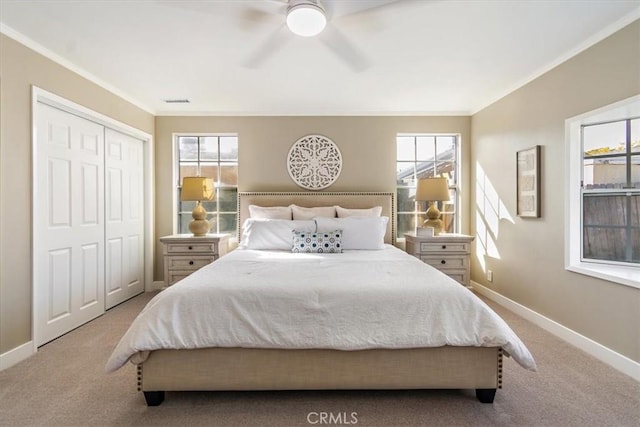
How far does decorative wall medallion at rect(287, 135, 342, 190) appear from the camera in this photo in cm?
431

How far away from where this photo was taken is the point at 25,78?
2.47m

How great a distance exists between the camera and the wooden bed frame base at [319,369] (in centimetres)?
180

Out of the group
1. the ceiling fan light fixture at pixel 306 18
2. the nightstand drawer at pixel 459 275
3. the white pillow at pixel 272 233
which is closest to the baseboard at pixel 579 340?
the nightstand drawer at pixel 459 275

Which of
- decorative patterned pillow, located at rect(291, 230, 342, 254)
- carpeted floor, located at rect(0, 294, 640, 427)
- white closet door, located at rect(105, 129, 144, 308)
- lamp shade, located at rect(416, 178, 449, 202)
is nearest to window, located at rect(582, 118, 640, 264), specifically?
carpeted floor, located at rect(0, 294, 640, 427)

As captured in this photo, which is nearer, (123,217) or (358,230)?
(358,230)

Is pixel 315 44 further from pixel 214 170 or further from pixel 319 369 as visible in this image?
pixel 214 170

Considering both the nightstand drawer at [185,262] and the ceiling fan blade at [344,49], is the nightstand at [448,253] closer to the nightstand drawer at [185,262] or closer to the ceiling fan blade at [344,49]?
the ceiling fan blade at [344,49]

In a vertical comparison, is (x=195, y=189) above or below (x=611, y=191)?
above

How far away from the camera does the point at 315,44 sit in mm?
2537

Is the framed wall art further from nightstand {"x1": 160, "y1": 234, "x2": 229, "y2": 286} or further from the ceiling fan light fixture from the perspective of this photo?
nightstand {"x1": 160, "y1": 234, "x2": 229, "y2": 286}

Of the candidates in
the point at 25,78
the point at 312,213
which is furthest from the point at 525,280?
the point at 25,78

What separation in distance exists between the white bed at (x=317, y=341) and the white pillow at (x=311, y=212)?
208 cm

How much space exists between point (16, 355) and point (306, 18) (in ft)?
10.5

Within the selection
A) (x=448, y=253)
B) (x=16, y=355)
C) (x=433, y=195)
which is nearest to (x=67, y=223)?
(x=16, y=355)
